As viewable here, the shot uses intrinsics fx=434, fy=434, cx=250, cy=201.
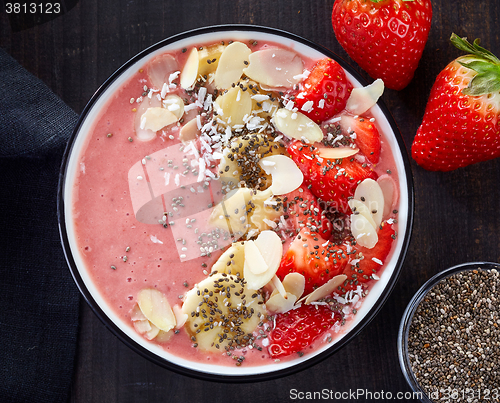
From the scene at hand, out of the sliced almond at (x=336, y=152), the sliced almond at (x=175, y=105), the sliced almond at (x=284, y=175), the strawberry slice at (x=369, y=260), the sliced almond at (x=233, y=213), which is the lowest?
the strawberry slice at (x=369, y=260)

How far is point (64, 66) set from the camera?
1825 mm

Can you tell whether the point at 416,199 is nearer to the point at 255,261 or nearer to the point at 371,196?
the point at 371,196

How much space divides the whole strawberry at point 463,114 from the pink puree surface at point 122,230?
8.1 inches

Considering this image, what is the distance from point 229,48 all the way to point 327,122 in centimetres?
42

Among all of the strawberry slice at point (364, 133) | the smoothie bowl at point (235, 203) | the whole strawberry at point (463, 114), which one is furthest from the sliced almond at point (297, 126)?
the whole strawberry at point (463, 114)

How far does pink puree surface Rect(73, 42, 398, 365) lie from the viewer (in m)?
1.53

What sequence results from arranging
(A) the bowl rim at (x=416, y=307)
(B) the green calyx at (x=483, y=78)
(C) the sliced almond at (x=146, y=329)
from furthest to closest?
(A) the bowl rim at (x=416, y=307), (C) the sliced almond at (x=146, y=329), (B) the green calyx at (x=483, y=78)

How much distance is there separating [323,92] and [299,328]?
32.0 inches

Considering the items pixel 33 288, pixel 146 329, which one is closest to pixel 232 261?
pixel 146 329

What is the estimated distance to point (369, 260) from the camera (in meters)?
1.53

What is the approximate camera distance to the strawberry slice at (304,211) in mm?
1479

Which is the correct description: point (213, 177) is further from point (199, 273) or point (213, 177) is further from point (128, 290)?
point (128, 290)

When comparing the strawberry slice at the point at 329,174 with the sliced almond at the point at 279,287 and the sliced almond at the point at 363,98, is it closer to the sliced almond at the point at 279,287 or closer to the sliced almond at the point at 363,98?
the sliced almond at the point at 363,98

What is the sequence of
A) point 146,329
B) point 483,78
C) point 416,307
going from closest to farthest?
1. point 483,78
2. point 146,329
3. point 416,307
